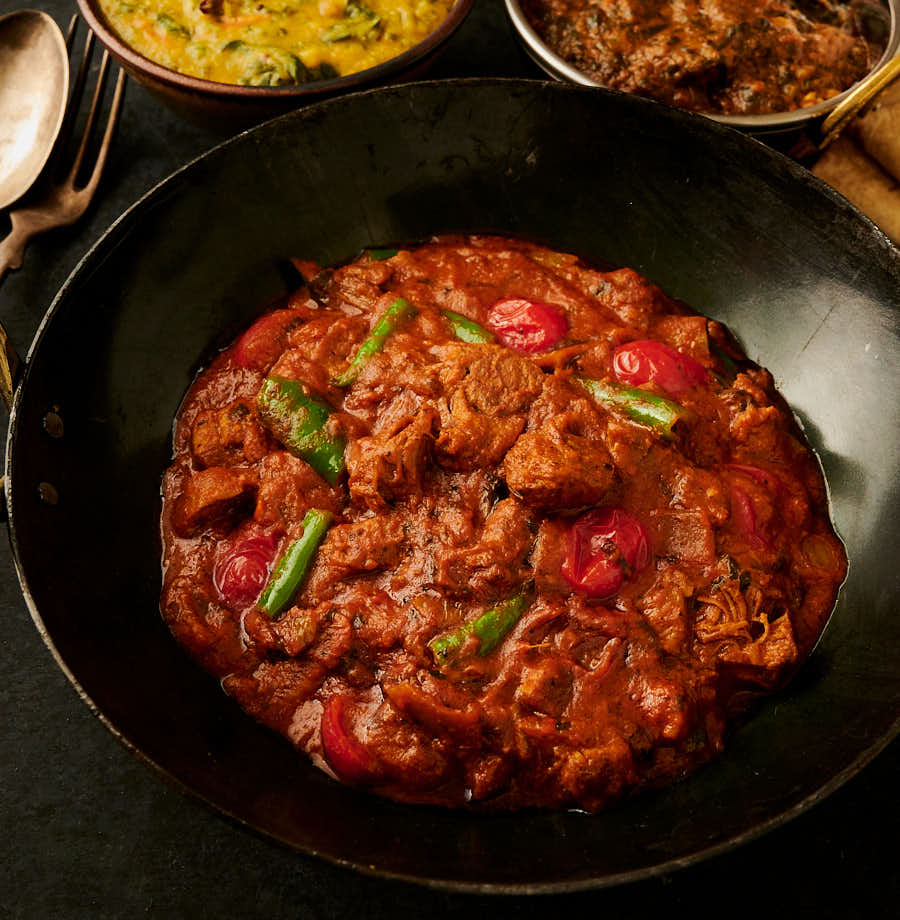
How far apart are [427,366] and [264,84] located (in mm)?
1614

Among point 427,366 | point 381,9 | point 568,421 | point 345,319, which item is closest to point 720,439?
point 568,421

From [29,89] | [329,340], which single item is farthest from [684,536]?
[29,89]

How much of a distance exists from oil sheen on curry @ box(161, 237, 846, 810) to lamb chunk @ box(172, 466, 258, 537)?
0.01 meters

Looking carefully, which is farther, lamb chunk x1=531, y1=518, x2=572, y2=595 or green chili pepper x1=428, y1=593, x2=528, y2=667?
lamb chunk x1=531, y1=518, x2=572, y2=595

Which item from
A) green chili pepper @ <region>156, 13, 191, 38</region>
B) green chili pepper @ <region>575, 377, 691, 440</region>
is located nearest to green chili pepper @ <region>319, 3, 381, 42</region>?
green chili pepper @ <region>156, 13, 191, 38</region>

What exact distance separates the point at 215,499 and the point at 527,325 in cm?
135

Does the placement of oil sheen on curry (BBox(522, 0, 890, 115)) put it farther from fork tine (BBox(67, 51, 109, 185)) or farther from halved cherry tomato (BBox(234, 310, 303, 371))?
fork tine (BBox(67, 51, 109, 185))

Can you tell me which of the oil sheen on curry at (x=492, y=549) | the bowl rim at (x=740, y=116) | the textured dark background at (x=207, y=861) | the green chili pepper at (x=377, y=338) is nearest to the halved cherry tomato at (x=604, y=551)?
the oil sheen on curry at (x=492, y=549)

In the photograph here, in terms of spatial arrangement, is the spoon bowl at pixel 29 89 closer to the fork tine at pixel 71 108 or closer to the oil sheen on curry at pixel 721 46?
the fork tine at pixel 71 108

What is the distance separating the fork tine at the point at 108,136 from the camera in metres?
4.31

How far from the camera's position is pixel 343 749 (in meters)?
2.75

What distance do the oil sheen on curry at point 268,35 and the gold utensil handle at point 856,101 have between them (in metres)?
1.85

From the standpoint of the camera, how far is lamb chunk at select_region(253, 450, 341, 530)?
3.05m

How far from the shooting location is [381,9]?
4.21 meters
